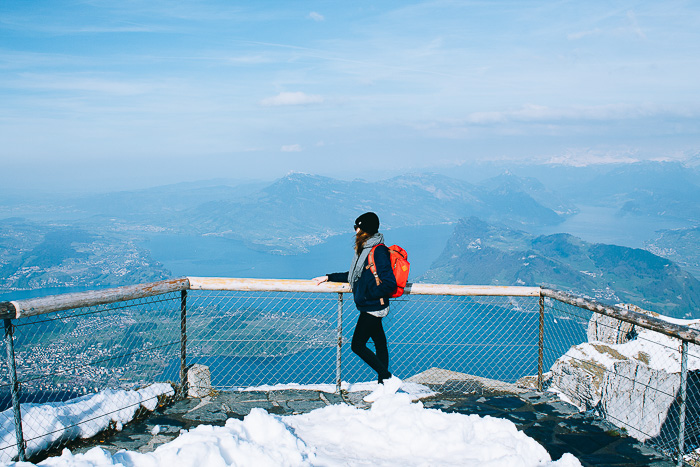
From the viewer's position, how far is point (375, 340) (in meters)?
5.16

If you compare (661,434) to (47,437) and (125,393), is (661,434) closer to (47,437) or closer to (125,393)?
(125,393)

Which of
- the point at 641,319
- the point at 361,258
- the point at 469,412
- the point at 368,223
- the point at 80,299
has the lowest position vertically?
the point at 469,412

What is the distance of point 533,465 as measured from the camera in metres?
3.62

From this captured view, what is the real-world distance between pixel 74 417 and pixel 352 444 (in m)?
2.42

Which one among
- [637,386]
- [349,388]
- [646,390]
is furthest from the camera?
[637,386]

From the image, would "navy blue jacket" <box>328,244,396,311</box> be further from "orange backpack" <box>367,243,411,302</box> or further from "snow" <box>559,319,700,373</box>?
"snow" <box>559,319,700,373</box>

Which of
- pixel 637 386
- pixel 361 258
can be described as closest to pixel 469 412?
pixel 361 258

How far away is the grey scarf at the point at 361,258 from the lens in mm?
4840

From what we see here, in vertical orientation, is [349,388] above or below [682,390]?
below

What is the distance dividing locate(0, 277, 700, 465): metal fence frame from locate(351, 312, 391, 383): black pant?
0.72ft

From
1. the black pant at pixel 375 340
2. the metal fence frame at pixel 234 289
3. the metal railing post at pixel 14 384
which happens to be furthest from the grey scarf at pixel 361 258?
the metal railing post at pixel 14 384

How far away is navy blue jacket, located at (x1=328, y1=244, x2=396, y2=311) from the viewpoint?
15.5ft

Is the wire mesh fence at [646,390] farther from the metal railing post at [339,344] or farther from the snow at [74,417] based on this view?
the snow at [74,417]

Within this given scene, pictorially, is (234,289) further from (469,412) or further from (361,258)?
(469,412)
